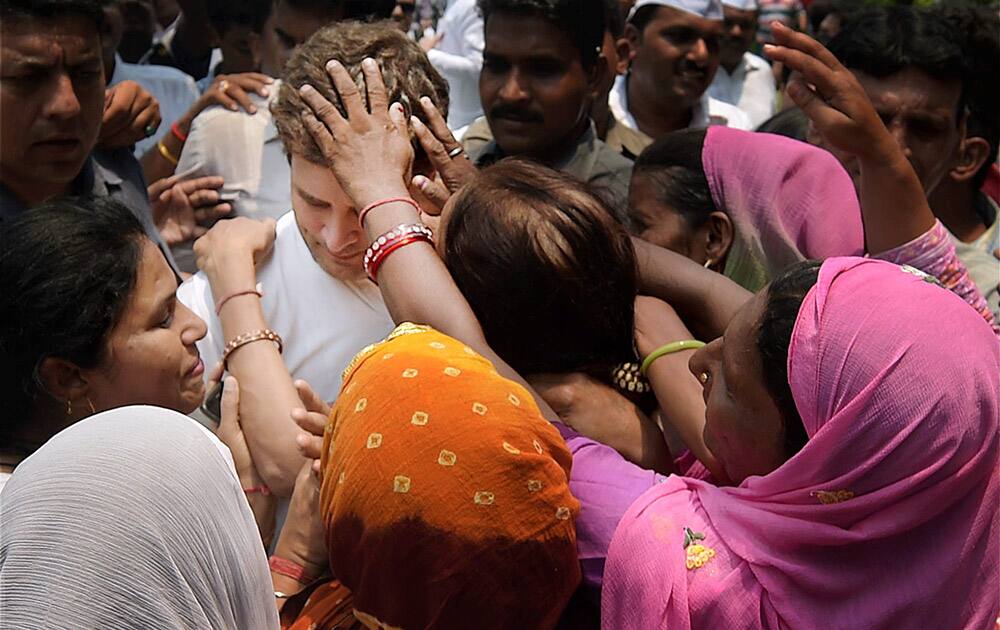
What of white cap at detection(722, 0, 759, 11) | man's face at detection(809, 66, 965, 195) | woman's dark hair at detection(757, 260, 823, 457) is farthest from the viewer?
white cap at detection(722, 0, 759, 11)

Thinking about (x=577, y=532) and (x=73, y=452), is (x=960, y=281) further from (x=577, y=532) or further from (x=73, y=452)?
(x=73, y=452)

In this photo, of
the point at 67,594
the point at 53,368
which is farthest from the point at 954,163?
the point at 67,594

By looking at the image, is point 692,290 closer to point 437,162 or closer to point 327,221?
point 437,162

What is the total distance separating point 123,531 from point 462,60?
3932 mm

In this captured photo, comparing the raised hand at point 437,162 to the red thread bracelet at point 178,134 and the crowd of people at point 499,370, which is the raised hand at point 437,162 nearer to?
the crowd of people at point 499,370

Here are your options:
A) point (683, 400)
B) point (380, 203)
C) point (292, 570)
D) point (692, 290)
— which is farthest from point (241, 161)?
point (683, 400)

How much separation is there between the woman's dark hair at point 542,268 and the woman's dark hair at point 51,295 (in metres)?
0.63

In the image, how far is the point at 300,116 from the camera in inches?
91.5

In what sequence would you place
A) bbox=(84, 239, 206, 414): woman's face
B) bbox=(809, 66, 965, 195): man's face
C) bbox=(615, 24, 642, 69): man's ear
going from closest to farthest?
bbox=(84, 239, 206, 414): woman's face, bbox=(809, 66, 965, 195): man's face, bbox=(615, 24, 642, 69): man's ear

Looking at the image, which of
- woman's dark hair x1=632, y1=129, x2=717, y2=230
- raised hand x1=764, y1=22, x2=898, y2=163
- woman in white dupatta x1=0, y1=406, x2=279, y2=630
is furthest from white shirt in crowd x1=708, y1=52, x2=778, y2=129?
woman in white dupatta x1=0, y1=406, x2=279, y2=630

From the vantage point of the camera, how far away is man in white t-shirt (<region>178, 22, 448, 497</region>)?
92.7 inches

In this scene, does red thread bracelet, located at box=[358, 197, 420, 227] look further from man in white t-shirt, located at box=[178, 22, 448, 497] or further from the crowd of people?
man in white t-shirt, located at box=[178, 22, 448, 497]

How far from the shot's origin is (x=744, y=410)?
1.75 meters

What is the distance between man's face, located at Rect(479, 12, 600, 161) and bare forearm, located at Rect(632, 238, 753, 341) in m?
1.28
